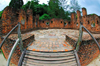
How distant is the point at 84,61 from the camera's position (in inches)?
148

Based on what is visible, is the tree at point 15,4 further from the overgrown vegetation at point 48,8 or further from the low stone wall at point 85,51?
the low stone wall at point 85,51

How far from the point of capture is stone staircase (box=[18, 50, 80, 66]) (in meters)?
2.90

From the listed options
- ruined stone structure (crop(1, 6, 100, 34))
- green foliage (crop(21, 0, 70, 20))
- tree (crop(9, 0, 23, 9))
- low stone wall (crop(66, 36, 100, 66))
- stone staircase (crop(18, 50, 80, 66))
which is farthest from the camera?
green foliage (crop(21, 0, 70, 20))

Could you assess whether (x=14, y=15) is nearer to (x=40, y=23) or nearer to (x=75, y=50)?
(x=75, y=50)

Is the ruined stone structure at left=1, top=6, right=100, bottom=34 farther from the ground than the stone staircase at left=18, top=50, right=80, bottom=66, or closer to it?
farther from the ground

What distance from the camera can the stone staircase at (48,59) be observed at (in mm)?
2898


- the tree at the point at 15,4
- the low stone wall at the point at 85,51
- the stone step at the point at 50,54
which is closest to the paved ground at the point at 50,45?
the stone step at the point at 50,54

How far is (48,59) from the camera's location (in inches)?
115

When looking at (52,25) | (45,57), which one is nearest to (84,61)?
(45,57)

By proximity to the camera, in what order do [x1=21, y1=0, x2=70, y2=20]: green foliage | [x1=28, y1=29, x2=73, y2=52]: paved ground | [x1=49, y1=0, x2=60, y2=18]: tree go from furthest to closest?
[x1=49, y1=0, x2=60, y2=18]: tree, [x1=21, y1=0, x2=70, y2=20]: green foliage, [x1=28, y1=29, x2=73, y2=52]: paved ground

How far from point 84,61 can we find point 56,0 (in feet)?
83.5

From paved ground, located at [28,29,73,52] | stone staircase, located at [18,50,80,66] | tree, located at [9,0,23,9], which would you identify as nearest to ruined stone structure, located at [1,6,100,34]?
paved ground, located at [28,29,73,52]

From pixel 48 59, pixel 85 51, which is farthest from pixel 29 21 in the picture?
pixel 85 51

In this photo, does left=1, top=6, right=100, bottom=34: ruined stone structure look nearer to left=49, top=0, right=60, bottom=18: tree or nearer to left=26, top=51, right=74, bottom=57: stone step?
left=26, top=51, right=74, bottom=57: stone step
